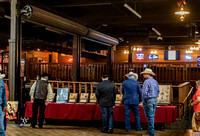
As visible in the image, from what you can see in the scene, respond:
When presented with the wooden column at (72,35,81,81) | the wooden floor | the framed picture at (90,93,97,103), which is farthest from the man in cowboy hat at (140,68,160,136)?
the wooden column at (72,35,81,81)

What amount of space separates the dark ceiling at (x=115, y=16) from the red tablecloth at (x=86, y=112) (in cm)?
327

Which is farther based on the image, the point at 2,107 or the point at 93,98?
the point at 93,98

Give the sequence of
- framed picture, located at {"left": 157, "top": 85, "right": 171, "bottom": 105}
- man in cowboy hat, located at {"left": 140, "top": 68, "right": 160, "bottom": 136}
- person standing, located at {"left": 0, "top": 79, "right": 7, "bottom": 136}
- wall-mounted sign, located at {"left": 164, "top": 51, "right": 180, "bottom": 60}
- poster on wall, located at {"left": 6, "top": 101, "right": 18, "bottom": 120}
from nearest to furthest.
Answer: person standing, located at {"left": 0, "top": 79, "right": 7, "bottom": 136} < man in cowboy hat, located at {"left": 140, "top": 68, "right": 160, "bottom": 136} < poster on wall, located at {"left": 6, "top": 101, "right": 18, "bottom": 120} < framed picture, located at {"left": 157, "top": 85, "right": 171, "bottom": 105} < wall-mounted sign, located at {"left": 164, "top": 51, "right": 180, "bottom": 60}

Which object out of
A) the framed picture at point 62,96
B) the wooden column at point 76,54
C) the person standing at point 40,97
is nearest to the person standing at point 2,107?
the person standing at point 40,97

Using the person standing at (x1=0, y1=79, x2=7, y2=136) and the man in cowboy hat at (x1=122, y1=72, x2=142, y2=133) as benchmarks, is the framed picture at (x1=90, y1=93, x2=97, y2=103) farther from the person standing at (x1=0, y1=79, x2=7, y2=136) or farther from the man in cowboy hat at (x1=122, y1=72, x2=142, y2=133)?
the person standing at (x1=0, y1=79, x2=7, y2=136)

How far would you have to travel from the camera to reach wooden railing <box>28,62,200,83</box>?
16.8 metres

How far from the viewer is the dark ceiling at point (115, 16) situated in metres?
12.9

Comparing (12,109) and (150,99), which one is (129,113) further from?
(12,109)

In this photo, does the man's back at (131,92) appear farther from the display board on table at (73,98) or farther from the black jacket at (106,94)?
the display board on table at (73,98)

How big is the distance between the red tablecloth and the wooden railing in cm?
721

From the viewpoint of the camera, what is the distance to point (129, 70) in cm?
1806

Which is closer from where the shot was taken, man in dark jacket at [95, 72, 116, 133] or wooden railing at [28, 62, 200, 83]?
man in dark jacket at [95, 72, 116, 133]

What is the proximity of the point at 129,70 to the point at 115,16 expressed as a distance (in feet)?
12.5

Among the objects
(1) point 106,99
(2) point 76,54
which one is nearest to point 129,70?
(2) point 76,54
